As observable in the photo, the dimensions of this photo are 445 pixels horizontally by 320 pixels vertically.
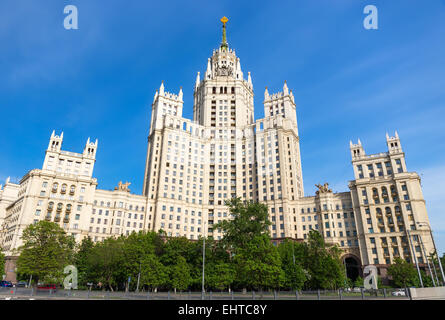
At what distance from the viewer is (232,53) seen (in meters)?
186

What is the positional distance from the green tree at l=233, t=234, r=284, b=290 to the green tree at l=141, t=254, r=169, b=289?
72.4ft

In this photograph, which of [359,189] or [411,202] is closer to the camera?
[411,202]

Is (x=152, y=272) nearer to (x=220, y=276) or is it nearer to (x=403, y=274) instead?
(x=220, y=276)

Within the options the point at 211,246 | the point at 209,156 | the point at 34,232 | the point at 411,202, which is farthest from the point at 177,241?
the point at 411,202

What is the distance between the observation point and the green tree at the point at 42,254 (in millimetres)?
61812

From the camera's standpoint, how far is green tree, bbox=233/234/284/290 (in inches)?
2037

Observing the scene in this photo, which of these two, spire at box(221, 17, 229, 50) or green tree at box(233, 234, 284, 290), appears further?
spire at box(221, 17, 229, 50)

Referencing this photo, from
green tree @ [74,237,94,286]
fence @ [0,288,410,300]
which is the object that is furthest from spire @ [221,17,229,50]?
fence @ [0,288,410,300]

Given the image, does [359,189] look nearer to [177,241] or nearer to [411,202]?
[411,202]

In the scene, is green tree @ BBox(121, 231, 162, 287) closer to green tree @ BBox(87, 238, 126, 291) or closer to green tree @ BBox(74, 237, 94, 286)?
green tree @ BBox(87, 238, 126, 291)

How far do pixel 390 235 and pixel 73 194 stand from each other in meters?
118

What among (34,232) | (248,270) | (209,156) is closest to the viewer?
(248,270)

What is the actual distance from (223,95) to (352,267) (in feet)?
342
